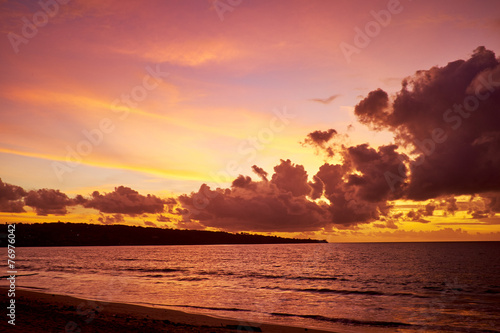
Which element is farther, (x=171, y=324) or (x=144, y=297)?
(x=144, y=297)

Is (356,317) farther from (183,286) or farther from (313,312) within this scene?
(183,286)

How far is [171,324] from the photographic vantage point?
2459 centimetres

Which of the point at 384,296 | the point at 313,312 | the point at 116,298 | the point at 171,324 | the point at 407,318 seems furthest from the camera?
the point at 384,296

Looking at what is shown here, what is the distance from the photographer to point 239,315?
1260 inches

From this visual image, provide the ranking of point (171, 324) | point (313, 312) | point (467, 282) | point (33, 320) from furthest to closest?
1. point (467, 282)
2. point (313, 312)
3. point (171, 324)
4. point (33, 320)

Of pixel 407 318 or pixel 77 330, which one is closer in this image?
pixel 77 330

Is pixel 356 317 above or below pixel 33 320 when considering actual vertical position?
below

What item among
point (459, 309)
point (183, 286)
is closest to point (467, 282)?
point (459, 309)

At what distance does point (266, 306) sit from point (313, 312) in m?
5.26

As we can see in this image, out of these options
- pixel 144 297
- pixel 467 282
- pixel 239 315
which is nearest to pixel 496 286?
pixel 467 282

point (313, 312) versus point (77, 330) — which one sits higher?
point (77, 330)

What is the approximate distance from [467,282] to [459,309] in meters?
31.2

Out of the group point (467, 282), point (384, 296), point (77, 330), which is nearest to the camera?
point (77, 330)

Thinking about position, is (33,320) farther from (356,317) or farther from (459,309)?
(459,309)
